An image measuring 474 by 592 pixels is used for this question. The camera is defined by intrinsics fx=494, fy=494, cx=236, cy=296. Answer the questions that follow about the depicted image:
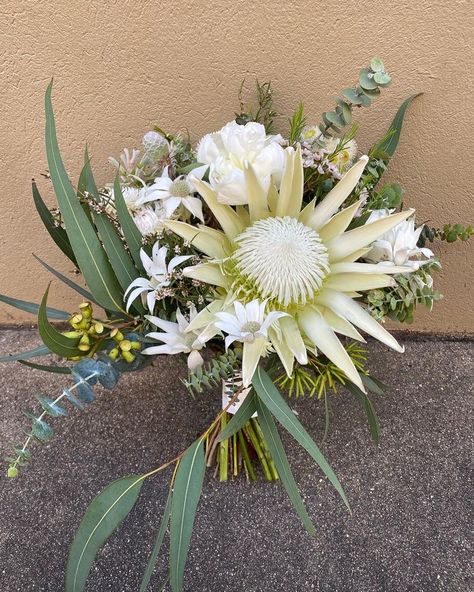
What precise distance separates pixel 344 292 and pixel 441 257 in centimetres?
70

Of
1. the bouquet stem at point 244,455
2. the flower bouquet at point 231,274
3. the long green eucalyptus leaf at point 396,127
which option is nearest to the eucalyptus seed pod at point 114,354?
the flower bouquet at point 231,274

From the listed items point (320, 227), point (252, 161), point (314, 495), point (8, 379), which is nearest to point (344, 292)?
point (320, 227)

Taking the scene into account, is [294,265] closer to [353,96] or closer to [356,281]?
[356,281]

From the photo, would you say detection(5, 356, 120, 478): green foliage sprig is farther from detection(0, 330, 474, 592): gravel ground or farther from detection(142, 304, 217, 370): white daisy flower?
detection(0, 330, 474, 592): gravel ground

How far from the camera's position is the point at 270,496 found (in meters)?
1.17

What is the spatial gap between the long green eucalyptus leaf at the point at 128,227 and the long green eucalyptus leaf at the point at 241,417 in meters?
0.30

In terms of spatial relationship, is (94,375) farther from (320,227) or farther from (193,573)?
(193,573)

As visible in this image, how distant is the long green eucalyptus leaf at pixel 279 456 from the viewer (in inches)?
31.1

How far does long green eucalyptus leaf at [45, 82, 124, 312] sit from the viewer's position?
755mm

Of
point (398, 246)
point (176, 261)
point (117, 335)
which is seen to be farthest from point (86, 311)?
point (398, 246)

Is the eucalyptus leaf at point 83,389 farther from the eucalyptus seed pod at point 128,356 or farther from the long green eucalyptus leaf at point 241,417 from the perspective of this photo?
the long green eucalyptus leaf at point 241,417

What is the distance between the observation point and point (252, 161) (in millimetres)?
731

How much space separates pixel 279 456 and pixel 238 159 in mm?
487

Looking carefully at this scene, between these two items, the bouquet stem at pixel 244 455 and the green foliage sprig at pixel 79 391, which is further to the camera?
the bouquet stem at pixel 244 455
